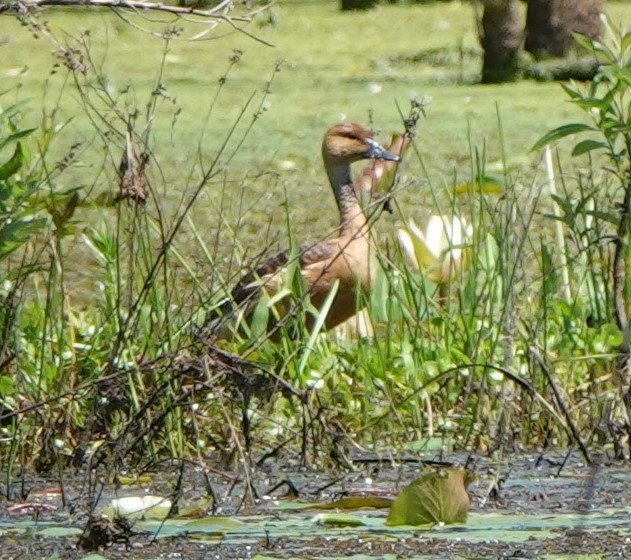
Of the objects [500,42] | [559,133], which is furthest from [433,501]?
[500,42]

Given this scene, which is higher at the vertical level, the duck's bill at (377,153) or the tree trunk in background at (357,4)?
the tree trunk in background at (357,4)

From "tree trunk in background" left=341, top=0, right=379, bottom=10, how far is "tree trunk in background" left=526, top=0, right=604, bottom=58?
145 inches

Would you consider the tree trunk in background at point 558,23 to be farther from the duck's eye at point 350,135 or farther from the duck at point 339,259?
the duck's eye at point 350,135

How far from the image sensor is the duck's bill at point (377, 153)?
552cm

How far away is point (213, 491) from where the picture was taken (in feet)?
10.1

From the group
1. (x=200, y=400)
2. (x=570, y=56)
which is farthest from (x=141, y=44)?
(x=200, y=400)

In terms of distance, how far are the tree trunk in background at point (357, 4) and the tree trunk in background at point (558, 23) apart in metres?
3.68

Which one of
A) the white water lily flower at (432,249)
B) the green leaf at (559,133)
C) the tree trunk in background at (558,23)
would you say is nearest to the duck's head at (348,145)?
the white water lily flower at (432,249)

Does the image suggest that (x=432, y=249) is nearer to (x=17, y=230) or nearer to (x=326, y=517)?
(x=17, y=230)

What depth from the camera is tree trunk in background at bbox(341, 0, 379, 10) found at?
46.1 ft

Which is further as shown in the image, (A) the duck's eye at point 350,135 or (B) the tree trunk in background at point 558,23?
(B) the tree trunk in background at point 558,23

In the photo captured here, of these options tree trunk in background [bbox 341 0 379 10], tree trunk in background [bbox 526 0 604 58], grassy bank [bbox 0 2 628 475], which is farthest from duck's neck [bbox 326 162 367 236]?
tree trunk in background [bbox 341 0 379 10]

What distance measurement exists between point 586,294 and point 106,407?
1.56 m

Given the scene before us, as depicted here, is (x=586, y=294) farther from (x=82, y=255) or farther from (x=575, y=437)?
(x=82, y=255)
